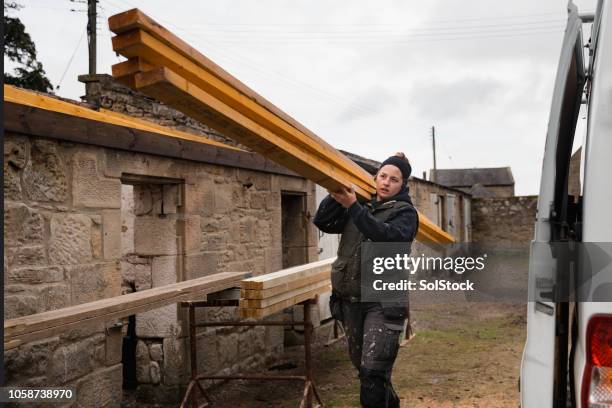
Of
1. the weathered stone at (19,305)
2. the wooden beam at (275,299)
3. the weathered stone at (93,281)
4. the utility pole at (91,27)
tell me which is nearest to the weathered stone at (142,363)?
the weathered stone at (93,281)

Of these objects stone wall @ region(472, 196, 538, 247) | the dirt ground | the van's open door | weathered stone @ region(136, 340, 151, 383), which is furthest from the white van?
stone wall @ region(472, 196, 538, 247)

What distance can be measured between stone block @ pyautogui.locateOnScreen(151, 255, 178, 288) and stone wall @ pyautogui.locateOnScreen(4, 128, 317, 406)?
0.03 feet

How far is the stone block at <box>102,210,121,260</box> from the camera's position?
4.89m

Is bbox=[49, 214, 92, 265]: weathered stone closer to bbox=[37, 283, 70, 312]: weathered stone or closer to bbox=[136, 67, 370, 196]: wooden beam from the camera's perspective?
bbox=[37, 283, 70, 312]: weathered stone

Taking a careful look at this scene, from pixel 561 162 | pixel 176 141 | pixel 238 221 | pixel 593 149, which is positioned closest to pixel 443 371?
pixel 238 221

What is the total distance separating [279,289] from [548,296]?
116 inches

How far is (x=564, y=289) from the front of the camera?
2225mm

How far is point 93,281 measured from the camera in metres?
4.75

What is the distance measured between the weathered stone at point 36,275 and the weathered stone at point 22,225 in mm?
187

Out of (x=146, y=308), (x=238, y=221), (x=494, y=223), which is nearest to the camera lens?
(x=146, y=308)

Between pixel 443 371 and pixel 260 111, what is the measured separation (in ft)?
16.9

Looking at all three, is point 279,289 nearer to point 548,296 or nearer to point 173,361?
point 173,361

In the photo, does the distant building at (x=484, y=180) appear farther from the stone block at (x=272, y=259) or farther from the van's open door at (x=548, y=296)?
the van's open door at (x=548, y=296)

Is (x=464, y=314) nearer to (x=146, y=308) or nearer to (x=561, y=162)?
(x=146, y=308)
